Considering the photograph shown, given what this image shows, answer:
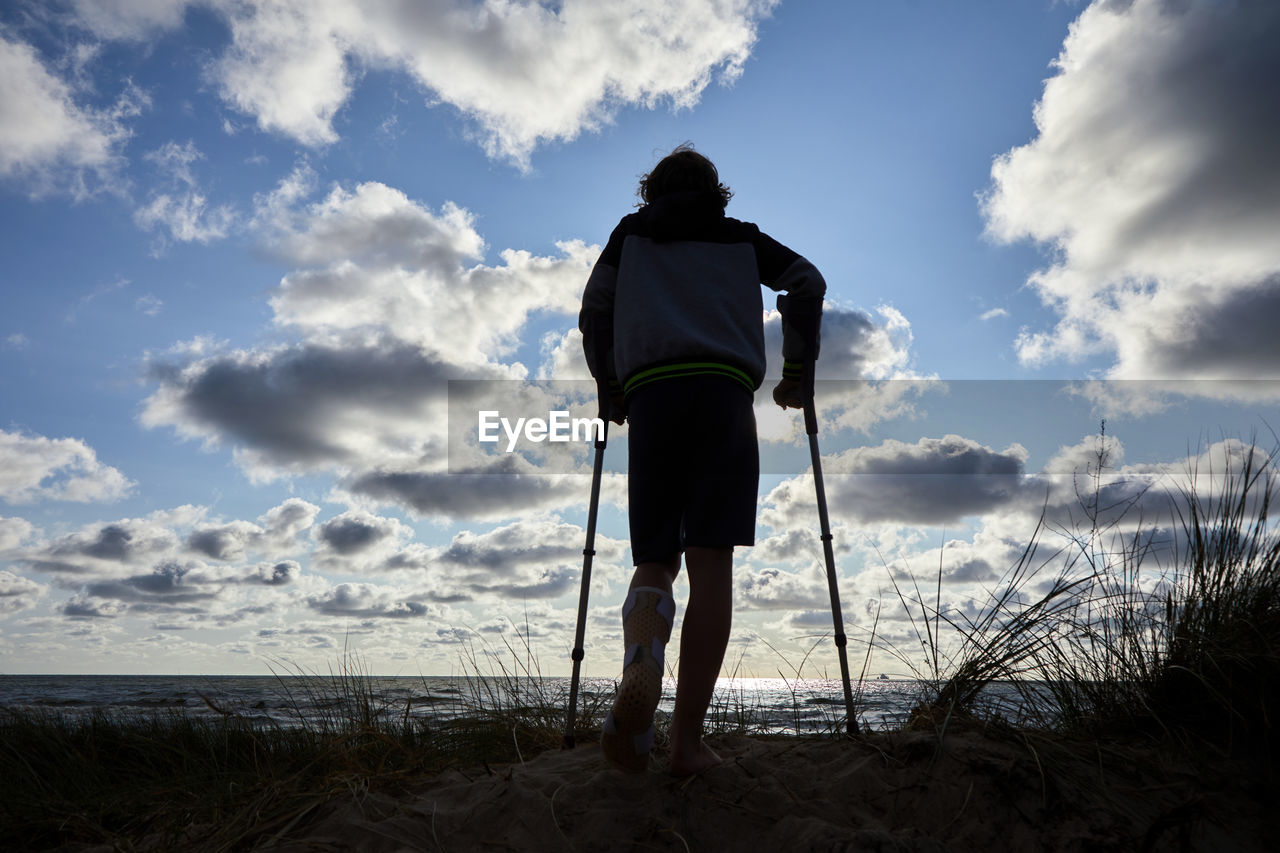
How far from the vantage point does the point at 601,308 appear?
10.8 feet

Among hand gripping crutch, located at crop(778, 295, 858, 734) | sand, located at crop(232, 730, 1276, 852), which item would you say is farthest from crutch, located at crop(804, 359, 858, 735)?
sand, located at crop(232, 730, 1276, 852)

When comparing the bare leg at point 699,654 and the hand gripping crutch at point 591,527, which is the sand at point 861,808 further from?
the hand gripping crutch at point 591,527

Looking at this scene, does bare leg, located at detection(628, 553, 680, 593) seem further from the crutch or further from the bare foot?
the crutch

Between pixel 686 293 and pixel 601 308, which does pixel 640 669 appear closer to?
pixel 686 293

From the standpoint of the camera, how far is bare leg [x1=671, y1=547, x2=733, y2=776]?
2549 mm

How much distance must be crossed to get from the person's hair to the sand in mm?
2402

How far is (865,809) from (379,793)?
5.79 ft

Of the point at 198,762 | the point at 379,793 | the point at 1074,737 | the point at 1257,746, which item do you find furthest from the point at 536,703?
the point at 1257,746

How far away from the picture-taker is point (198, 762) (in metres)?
4.15

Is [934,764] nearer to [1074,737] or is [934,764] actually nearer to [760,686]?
[1074,737]

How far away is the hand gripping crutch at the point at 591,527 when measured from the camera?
3.29 m

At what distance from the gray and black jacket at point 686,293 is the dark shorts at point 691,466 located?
0.11 meters

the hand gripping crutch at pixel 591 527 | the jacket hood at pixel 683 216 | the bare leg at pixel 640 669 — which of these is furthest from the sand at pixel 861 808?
the jacket hood at pixel 683 216

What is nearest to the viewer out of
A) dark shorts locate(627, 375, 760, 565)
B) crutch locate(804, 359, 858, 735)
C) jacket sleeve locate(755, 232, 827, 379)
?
dark shorts locate(627, 375, 760, 565)
